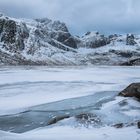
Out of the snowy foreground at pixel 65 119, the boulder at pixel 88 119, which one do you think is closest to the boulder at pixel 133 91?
the snowy foreground at pixel 65 119

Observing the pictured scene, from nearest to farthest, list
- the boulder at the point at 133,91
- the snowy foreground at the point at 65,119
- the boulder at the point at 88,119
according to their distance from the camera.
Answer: the snowy foreground at the point at 65,119, the boulder at the point at 88,119, the boulder at the point at 133,91

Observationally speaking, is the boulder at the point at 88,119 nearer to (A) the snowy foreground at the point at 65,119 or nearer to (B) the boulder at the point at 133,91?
(A) the snowy foreground at the point at 65,119

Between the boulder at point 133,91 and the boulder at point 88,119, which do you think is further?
the boulder at point 133,91

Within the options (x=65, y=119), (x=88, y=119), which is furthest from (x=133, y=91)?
(x=65, y=119)

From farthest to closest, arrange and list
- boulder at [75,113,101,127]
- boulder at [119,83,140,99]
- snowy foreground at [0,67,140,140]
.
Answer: boulder at [119,83,140,99] → boulder at [75,113,101,127] → snowy foreground at [0,67,140,140]

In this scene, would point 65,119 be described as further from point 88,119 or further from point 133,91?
point 133,91

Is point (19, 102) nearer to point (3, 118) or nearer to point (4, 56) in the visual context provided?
point (3, 118)

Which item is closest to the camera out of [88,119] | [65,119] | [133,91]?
[65,119]

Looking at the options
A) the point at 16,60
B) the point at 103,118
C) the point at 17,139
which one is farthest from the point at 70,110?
the point at 16,60

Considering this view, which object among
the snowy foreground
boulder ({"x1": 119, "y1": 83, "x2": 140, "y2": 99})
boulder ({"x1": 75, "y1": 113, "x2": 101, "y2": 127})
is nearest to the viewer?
the snowy foreground

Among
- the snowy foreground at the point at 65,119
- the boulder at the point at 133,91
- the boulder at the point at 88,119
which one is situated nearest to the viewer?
the snowy foreground at the point at 65,119

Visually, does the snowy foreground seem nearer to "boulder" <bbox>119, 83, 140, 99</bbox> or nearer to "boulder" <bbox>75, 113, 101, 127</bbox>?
"boulder" <bbox>75, 113, 101, 127</bbox>

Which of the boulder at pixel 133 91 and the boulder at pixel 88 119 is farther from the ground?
the boulder at pixel 133 91

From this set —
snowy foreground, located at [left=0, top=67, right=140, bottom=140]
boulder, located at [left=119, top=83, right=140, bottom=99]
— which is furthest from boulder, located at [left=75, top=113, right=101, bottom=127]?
boulder, located at [left=119, top=83, right=140, bottom=99]
